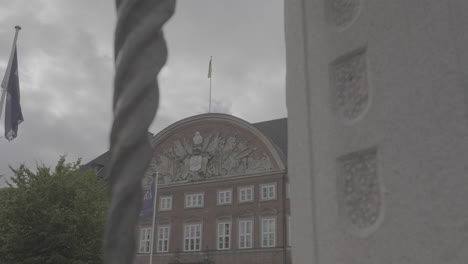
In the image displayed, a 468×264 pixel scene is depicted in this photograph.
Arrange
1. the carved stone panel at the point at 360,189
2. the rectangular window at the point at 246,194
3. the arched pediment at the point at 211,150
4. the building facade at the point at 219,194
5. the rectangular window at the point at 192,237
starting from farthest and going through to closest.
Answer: the rectangular window at the point at 192,237 < the arched pediment at the point at 211,150 < the rectangular window at the point at 246,194 < the building facade at the point at 219,194 < the carved stone panel at the point at 360,189

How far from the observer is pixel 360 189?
4.78 metres

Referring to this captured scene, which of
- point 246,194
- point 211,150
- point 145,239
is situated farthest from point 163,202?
point 246,194

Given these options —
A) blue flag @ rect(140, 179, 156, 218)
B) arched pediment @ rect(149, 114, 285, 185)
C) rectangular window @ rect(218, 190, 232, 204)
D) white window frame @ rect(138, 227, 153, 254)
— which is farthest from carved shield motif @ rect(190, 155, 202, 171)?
blue flag @ rect(140, 179, 156, 218)

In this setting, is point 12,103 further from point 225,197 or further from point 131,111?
point 225,197

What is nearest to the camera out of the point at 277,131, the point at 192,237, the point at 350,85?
the point at 350,85

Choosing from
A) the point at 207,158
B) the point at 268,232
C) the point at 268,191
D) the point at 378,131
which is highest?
the point at 207,158

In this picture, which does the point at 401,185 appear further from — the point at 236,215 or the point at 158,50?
the point at 236,215

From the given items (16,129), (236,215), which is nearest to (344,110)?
(16,129)

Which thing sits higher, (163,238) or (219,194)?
(219,194)

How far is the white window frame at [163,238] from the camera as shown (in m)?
42.2

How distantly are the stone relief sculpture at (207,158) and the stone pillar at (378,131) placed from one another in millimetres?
33370

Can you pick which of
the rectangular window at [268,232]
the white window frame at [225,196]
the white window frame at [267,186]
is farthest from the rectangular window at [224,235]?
the white window frame at [267,186]

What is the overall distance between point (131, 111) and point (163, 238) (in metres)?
42.8

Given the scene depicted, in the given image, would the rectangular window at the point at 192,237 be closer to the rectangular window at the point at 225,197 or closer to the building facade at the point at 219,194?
the building facade at the point at 219,194
